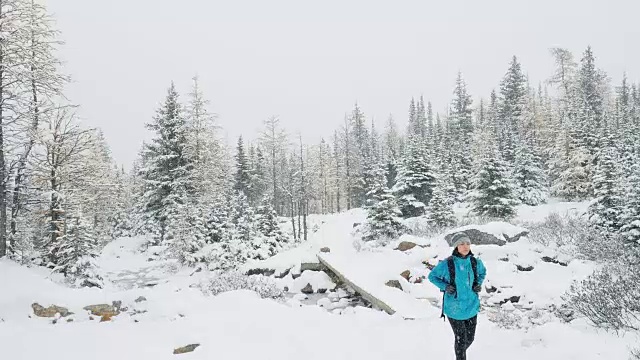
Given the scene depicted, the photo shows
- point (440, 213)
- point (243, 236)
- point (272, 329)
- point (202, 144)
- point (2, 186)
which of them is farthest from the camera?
point (202, 144)

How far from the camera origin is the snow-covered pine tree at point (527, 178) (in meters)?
25.9

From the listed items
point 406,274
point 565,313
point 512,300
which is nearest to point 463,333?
point 565,313

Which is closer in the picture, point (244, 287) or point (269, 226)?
point (244, 287)

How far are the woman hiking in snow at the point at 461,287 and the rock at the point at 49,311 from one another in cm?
720

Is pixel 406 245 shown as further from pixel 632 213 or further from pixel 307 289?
pixel 632 213

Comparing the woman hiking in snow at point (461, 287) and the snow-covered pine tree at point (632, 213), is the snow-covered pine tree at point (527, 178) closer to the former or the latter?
the snow-covered pine tree at point (632, 213)

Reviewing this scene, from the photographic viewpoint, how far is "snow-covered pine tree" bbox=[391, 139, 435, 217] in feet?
81.6

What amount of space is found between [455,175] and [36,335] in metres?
32.4

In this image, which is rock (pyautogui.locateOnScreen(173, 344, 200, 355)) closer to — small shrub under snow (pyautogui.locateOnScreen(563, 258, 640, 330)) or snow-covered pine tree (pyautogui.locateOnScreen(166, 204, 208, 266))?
small shrub under snow (pyautogui.locateOnScreen(563, 258, 640, 330))

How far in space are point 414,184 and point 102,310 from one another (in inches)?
788

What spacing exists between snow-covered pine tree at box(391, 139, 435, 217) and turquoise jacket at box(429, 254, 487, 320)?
1993 centimetres

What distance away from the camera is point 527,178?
26734 millimetres

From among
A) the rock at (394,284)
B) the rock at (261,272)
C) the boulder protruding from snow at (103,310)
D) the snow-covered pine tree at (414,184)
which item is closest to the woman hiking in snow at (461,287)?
the boulder protruding from snow at (103,310)

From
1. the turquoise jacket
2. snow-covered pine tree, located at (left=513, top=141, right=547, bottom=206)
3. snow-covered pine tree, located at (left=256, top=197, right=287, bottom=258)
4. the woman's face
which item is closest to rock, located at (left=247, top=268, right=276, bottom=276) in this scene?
snow-covered pine tree, located at (left=256, top=197, right=287, bottom=258)
